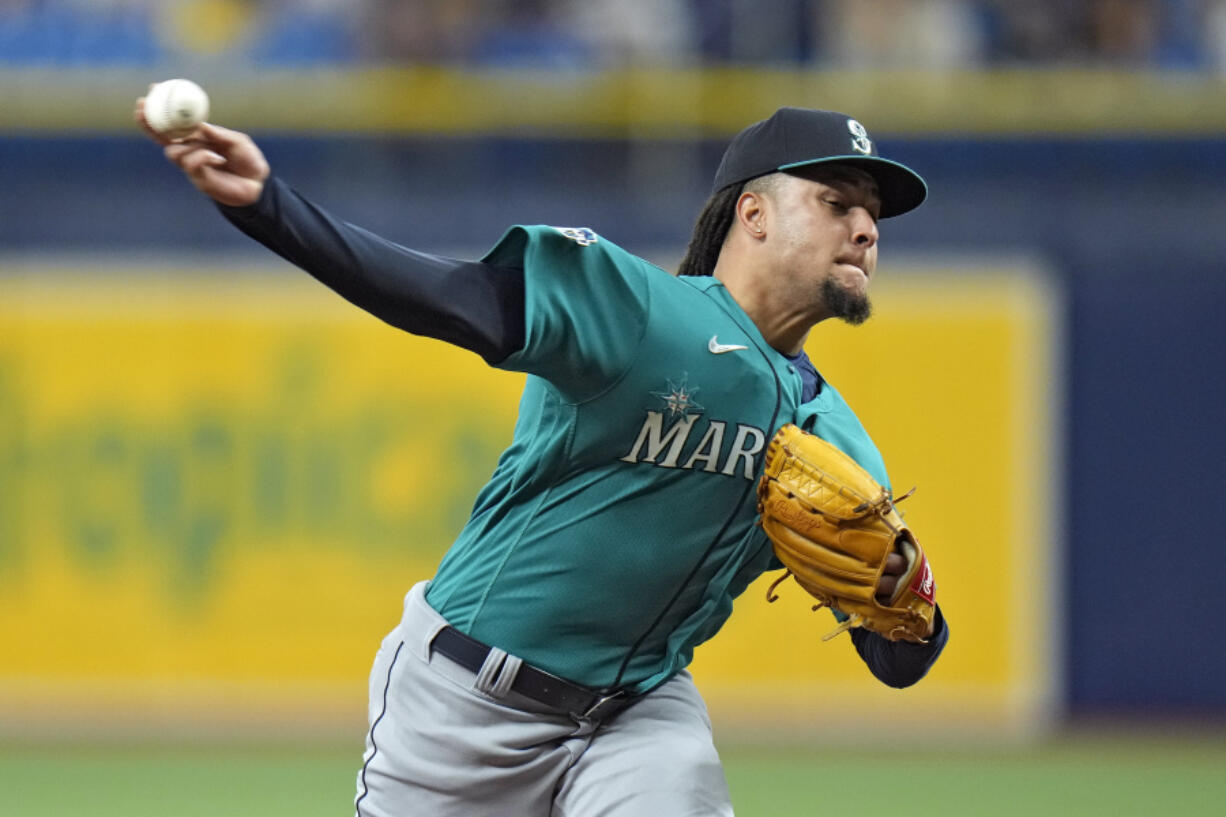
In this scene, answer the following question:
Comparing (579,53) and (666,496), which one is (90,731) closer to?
(579,53)

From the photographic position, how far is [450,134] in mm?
8992

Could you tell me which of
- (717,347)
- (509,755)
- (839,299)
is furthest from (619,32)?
(509,755)

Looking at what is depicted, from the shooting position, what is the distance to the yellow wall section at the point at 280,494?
8367mm

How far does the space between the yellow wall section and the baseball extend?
5.83 meters

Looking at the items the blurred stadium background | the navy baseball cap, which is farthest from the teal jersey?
the blurred stadium background

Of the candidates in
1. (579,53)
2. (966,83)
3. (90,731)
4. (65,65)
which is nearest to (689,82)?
(579,53)

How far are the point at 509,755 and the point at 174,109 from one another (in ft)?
4.53

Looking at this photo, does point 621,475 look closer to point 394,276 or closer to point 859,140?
point 394,276

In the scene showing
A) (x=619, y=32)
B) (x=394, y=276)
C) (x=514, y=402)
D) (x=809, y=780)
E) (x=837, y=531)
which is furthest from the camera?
(x=619, y=32)

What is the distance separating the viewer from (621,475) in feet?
10.2

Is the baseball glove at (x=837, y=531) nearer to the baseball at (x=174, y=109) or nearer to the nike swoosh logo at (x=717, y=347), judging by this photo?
the nike swoosh logo at (x=717, y=347)

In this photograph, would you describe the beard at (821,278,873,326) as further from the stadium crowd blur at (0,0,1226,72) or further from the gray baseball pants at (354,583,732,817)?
the stadium crowd blur at (0,0,1226,72)

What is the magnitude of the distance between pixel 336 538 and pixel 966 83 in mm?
4062

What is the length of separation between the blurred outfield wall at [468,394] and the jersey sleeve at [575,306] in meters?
5.44
